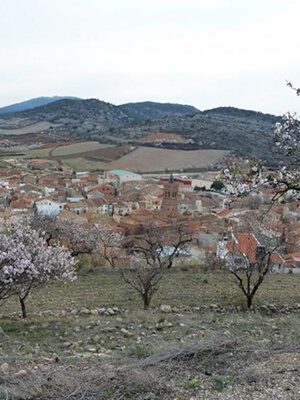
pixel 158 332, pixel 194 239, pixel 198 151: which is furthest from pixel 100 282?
pixel 198 151

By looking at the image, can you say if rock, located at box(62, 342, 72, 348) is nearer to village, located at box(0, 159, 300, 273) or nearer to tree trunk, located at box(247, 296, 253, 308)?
tree trunk, located at box(247, 296, 253, 308)

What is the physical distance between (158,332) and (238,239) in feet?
66.8

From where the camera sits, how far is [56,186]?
8212 centimetres

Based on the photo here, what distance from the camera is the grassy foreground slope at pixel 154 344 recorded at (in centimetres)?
589

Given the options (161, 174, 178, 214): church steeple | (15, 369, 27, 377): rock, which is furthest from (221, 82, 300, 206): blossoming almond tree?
(161, 174, 178, 214): church steeple

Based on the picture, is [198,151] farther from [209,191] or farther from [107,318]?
[107,318]

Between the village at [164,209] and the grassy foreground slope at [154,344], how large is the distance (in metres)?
4.91

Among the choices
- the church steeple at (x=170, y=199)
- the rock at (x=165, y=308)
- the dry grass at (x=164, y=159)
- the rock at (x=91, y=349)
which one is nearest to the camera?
the rock at (x=91, y=349)

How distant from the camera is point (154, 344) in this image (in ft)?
31.0

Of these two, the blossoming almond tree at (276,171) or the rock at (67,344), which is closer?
the blossoming almond tree at (276,171)

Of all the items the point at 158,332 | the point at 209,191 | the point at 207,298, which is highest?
the point at 158,332

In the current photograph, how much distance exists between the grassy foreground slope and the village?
491cm

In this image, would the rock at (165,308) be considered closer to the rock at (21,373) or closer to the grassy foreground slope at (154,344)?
the grassy foreground slope at (154,344)

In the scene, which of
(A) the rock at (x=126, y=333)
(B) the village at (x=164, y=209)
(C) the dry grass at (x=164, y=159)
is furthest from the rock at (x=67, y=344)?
(C) the dry grass at (x=164, y=159)
